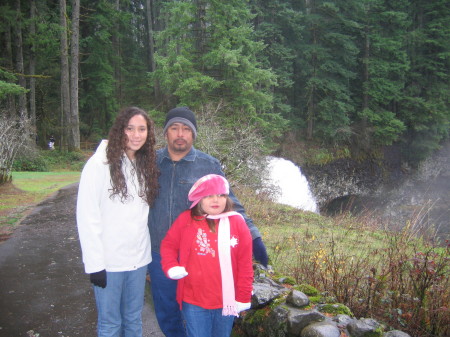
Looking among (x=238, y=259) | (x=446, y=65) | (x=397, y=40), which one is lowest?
(x=238, y=259)

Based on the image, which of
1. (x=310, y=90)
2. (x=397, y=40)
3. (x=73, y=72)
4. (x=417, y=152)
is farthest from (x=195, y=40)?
(x=417, y=152)

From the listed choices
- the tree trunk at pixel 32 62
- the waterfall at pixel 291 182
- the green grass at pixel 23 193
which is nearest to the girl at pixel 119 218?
the green grass at pixel 23 193

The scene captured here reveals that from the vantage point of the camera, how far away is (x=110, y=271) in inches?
102

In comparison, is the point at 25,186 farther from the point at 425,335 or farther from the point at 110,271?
the point at 425,335

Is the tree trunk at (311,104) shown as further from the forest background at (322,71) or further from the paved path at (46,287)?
the paved path at (46,287)

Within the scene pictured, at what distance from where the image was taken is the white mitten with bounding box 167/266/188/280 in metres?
2.40

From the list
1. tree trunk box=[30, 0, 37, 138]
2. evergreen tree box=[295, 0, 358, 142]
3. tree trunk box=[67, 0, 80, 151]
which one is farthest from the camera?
evergreen tree box=[295, 0, 358, 142]

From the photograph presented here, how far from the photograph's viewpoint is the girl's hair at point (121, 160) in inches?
101

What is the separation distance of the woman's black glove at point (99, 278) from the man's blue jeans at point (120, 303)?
0.39ft

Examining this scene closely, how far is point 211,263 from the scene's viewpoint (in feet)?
8.11

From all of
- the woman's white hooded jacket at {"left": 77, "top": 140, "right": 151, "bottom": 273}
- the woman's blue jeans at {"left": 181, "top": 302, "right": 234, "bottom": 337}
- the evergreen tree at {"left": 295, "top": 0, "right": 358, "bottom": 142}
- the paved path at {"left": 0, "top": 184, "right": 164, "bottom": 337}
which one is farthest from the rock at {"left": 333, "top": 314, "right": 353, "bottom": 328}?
the evergreen tree at {"left": 295, "top": 0, "right": 358, "bottom": 142}

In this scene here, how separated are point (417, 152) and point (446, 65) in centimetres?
633

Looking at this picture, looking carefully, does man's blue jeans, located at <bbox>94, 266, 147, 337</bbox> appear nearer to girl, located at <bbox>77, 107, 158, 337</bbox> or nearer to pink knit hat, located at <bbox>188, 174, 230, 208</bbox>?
girl, located at <bbox>77, 107, 158, 337</bbox>

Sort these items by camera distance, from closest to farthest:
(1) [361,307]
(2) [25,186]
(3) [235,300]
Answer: (3) [235,300] → (1) [361,307] → (2) [25,186]
